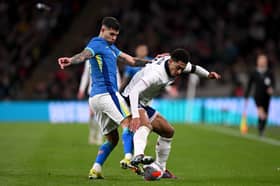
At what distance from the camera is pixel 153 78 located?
11023mm

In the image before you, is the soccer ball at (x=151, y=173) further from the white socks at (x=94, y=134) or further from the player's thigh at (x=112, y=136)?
the white socks at (x=94, y=134)

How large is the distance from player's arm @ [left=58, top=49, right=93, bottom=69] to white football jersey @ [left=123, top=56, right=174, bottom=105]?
0.85 m

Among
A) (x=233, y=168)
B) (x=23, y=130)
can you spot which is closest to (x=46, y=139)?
(x=23, y=130)

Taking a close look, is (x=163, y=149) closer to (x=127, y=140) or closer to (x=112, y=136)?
(x=127, y=140)

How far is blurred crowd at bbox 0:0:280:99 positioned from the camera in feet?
110

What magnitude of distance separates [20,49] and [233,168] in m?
22.8

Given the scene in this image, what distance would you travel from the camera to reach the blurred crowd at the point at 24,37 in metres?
34.1

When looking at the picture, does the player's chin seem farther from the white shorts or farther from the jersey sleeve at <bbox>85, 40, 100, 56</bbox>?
the jersey sleeve at <bbox>85, 40, 100, 56</bbox>

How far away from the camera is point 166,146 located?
11625 millimetres

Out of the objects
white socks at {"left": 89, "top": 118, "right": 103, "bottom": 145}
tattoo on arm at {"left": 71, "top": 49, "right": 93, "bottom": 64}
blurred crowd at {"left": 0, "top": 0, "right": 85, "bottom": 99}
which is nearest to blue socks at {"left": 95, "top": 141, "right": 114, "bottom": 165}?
tattoo on arm at {"left": 71, "top": 49, "right": 93, "bottom": 64}

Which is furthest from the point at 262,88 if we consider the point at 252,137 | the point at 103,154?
the point at 103,154

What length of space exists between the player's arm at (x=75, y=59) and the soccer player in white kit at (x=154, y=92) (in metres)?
0.82

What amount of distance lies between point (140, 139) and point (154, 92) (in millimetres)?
741

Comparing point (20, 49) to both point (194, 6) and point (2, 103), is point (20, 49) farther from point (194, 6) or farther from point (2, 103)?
point (194, 6)
